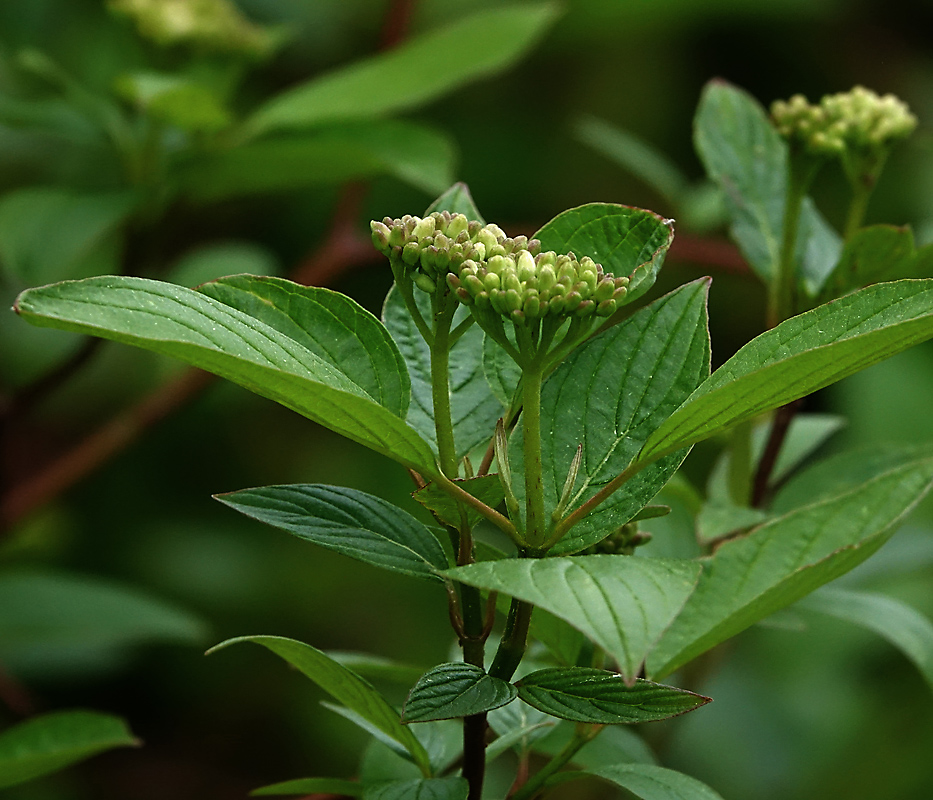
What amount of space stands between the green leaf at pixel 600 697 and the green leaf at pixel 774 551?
0.05 m

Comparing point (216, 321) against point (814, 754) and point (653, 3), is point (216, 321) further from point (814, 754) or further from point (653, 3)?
point (653, 3)

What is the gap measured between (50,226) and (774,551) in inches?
26.9

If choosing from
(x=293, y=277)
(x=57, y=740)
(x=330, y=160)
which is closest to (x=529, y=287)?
(x=57, y=740)

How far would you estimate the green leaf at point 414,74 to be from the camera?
94 centimetres

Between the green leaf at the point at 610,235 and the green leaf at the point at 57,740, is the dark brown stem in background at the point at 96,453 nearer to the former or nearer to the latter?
→ the green leaf at the point at 57,740

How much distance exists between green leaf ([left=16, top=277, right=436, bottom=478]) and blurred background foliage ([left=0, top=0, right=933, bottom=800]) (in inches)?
20.7

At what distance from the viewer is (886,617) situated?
26.1 inches

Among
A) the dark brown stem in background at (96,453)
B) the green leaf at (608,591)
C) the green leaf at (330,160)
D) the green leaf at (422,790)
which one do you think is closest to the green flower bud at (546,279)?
the green leaf at (608,591)

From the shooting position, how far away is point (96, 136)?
984 mm

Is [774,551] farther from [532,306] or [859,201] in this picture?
[859,201]

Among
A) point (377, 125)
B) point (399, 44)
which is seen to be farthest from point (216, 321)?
point (399, 44)

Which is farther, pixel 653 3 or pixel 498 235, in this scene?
pixel 653 3

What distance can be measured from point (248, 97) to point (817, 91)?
115 centimetres

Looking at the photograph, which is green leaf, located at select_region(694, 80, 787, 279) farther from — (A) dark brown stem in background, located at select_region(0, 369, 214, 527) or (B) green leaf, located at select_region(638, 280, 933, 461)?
(A) dark brown stem in background, located at select_region(0, 369, 214, 527)
